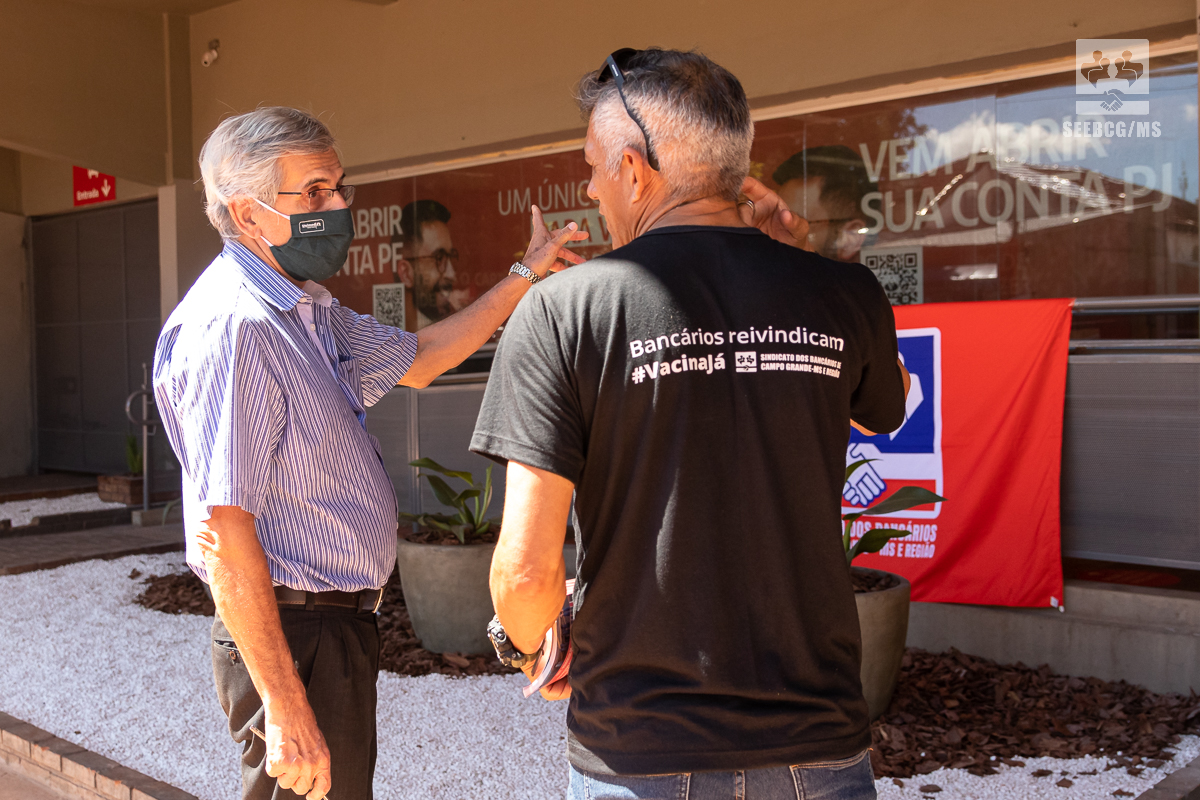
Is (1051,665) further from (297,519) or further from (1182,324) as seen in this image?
(297,519)

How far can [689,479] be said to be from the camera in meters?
1.50

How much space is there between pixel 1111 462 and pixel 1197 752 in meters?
1.42

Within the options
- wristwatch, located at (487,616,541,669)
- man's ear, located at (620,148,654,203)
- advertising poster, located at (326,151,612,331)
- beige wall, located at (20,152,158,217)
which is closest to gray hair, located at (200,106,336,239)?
man's ear, located at (620,148,654,203)

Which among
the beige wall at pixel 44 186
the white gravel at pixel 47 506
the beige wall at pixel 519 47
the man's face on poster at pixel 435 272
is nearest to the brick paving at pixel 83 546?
the white gravel at pixel 47 506

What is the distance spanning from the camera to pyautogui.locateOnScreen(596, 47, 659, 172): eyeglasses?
159cm

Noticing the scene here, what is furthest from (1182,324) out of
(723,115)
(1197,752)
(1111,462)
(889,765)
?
(723,115)

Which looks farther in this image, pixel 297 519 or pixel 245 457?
pixel 297 519

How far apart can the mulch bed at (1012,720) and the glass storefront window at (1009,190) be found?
2.15 metres

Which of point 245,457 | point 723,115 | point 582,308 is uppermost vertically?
point 723,115

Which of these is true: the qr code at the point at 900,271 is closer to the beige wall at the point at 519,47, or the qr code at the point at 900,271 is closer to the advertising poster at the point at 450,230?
the beige wall at the point at 519,47

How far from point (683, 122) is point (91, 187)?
42.1ft

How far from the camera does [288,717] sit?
197cm

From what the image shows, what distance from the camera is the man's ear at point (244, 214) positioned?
226cm

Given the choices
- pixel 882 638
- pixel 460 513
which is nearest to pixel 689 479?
pixel 882 638
